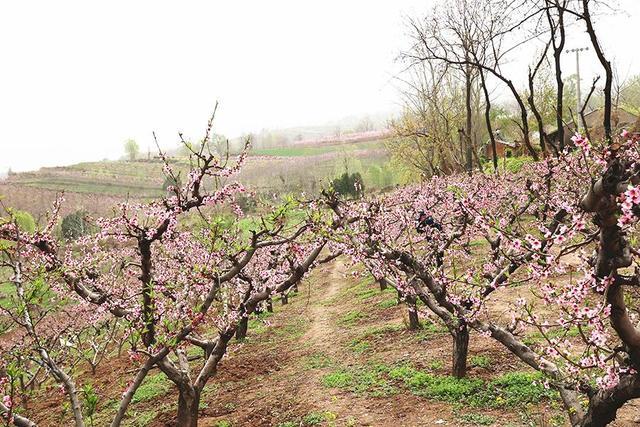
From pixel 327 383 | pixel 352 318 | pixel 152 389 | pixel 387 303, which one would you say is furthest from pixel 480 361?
pixel 152 389

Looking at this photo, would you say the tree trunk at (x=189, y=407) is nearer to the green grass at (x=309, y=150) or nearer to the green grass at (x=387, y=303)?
the green grass at (x=387, y=303)

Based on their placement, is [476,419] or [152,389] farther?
[152,389]

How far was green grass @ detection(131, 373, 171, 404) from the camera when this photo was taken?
12.9 meters

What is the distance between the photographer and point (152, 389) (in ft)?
44.4

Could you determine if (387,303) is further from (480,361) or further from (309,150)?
(309,150)

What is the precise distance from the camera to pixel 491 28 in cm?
2020

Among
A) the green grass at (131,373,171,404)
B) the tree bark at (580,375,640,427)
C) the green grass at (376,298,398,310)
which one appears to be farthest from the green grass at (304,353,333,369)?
the tree bark at (580,375,640,427)

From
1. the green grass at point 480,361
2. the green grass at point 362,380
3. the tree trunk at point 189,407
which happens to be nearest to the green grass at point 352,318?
the green grass at point 362,380

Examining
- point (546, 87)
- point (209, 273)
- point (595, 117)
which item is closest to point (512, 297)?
point (209, 273)

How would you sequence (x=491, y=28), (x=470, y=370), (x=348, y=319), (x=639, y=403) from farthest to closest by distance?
(x=491, y=28)
(x=348, y=319)
(x=470, y=370)
(x=639, y=403)

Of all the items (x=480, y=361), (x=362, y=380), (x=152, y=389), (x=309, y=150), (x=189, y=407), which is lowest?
(x=152, y=389)

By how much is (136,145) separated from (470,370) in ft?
434

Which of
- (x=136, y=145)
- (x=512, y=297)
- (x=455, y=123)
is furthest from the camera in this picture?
(x=136, y=145)

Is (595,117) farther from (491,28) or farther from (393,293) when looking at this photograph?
(393,293)
